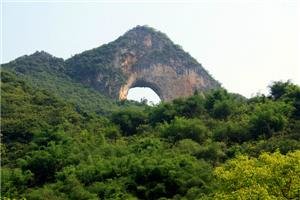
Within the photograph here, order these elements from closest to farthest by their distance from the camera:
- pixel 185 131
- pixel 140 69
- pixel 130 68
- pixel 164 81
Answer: pixel 185 131, pixel 164 81, pixel 140 69, pixel 130 68

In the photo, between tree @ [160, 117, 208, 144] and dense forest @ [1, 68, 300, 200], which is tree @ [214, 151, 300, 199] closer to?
dense forest @ [1, 68, 300, 200]

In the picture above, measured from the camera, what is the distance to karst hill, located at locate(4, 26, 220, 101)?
5588cm

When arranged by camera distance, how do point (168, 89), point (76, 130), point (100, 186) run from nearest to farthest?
point (100, 186)
point (76, 130)
point (168, 89)

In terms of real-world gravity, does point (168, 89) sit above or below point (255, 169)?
above

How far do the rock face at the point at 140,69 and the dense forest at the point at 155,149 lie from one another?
16382 mm

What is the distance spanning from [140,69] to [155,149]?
3259 cm

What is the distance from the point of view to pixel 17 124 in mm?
31703

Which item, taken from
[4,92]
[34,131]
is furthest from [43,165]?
[4,92]

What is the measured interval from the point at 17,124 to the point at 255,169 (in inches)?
757

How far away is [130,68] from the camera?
189 ft

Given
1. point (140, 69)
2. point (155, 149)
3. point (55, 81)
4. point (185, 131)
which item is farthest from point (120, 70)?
point (155, 149)

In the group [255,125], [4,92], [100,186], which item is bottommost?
[100,186]

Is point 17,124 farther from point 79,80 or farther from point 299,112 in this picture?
point 79,80

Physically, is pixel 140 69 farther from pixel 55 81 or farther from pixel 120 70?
pixel 55 81
